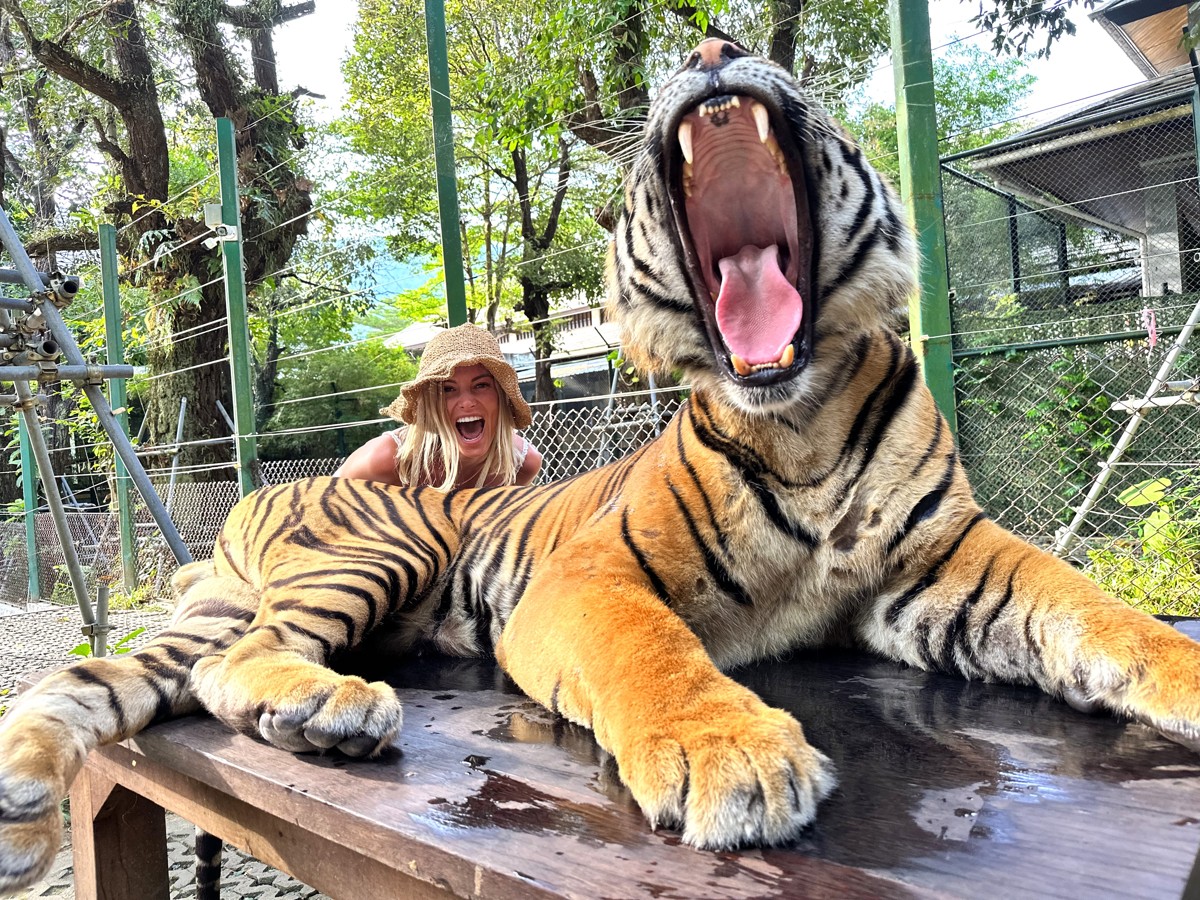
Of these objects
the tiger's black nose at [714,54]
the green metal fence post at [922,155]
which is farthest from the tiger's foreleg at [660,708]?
the green metal fence post at [922,155]

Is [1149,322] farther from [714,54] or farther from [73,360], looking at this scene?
[73,360]

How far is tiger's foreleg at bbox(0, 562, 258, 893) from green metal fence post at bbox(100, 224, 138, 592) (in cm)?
537

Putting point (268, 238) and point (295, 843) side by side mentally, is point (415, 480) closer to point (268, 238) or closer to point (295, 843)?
point (295, 843)

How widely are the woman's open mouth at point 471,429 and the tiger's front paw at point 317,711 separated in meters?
1.99

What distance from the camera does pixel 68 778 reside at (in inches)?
58.6

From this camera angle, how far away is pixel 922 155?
291cm

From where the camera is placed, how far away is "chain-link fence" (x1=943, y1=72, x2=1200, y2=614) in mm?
3807

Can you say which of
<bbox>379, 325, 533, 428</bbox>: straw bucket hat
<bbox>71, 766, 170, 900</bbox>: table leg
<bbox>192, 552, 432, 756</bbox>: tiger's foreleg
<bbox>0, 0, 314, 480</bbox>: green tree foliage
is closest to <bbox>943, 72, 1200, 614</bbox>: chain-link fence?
<bbox>379, 325, 533, 428</bbox>: straw bucket hat

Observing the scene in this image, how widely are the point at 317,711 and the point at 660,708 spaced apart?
1.98 ft

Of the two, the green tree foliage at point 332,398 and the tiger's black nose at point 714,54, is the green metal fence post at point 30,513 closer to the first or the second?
the green tree foliage at point 332,398

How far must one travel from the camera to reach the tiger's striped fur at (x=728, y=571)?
137 centimetres

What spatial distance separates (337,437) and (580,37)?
10724 mm

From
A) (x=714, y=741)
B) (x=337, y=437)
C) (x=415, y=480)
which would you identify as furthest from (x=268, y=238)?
(x=714, y=741)

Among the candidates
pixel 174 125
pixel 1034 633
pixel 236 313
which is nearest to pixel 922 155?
pixel 1034 633
